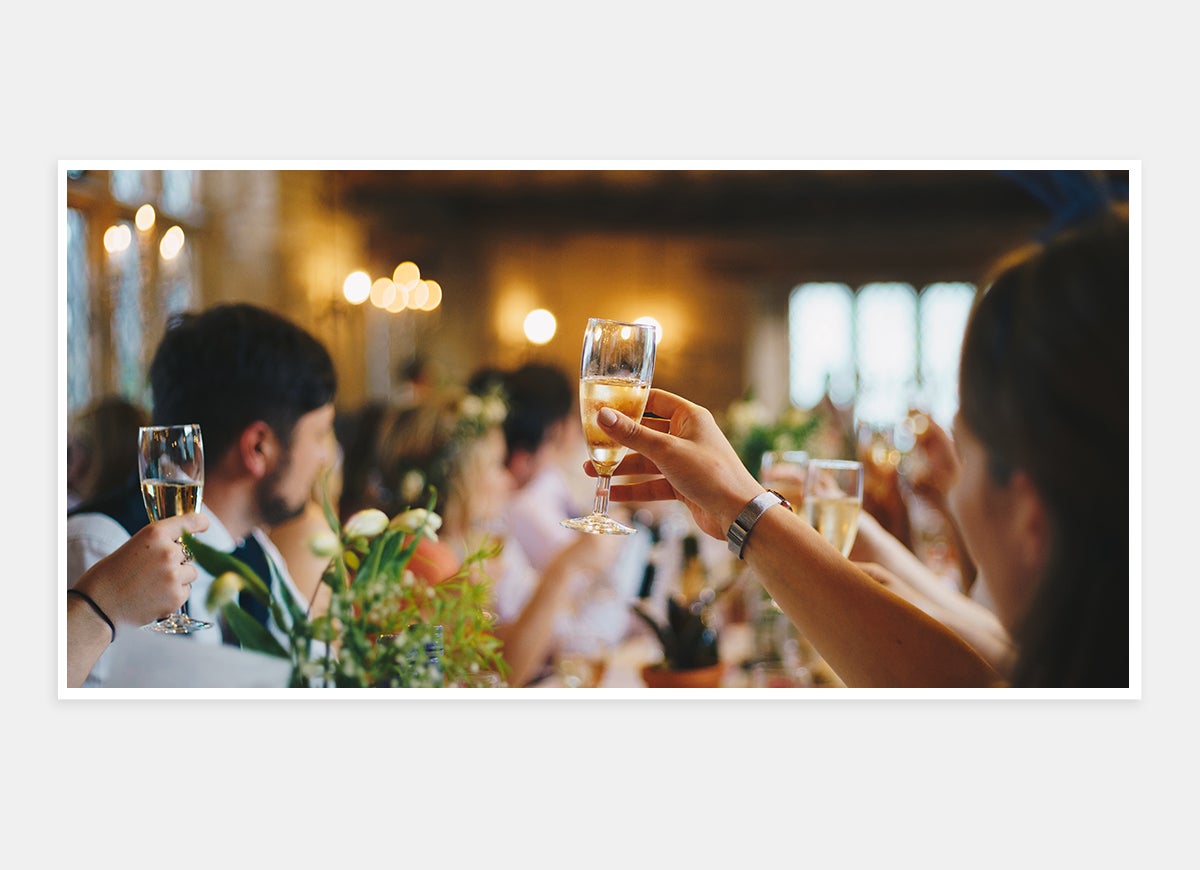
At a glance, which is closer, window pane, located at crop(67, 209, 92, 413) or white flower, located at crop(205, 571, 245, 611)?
white flower, located at crop(205, 571, 245, 611)

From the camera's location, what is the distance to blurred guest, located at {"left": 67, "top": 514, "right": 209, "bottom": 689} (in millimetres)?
1601

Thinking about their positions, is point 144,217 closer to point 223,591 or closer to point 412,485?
point 223,591

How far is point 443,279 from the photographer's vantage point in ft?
26.6

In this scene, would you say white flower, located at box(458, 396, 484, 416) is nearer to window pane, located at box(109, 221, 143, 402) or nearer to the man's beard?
window pane, located at box(109, 221, 143, 402)

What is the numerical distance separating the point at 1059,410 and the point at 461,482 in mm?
1865

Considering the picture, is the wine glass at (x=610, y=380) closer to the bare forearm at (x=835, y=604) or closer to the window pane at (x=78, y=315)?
the bare forearm at (x=835, y=604)

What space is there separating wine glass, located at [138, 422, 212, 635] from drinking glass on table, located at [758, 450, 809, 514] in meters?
1.01

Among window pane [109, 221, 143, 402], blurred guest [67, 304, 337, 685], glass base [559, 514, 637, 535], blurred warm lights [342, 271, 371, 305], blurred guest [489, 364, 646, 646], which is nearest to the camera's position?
glass base [559, 514, 637, 535]

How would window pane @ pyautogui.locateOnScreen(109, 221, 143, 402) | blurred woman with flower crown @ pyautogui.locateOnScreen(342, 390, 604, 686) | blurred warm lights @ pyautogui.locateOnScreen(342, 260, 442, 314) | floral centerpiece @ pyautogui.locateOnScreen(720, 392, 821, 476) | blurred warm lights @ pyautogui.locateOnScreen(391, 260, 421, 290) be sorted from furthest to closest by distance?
blurred warm lights @ pyautogui.locateOnScreen(391, 260, 421, 290) → blurred warm lights @ pyautogui.locateOnScreen(342, 260, 442, 314) → floral centerpiece @ pyautogui.locateOnScreen(720, 392, 821, 476) → blurred woman with flower crown @ pyautogui.locateOnScreen(342, 390, 604, 686) → window pane @ pyautogui.locateOnScreen(109, 221, 143, 402)

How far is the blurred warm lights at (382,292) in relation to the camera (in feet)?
22.4

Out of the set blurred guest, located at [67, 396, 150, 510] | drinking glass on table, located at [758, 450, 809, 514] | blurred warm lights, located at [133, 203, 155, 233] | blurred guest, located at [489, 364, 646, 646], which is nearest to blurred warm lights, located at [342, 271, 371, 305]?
blurred guest, located at [489, 364, 646, 646]

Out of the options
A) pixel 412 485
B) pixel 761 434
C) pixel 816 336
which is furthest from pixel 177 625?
pixel 816 336

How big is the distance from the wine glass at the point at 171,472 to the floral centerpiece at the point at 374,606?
0.21ft
